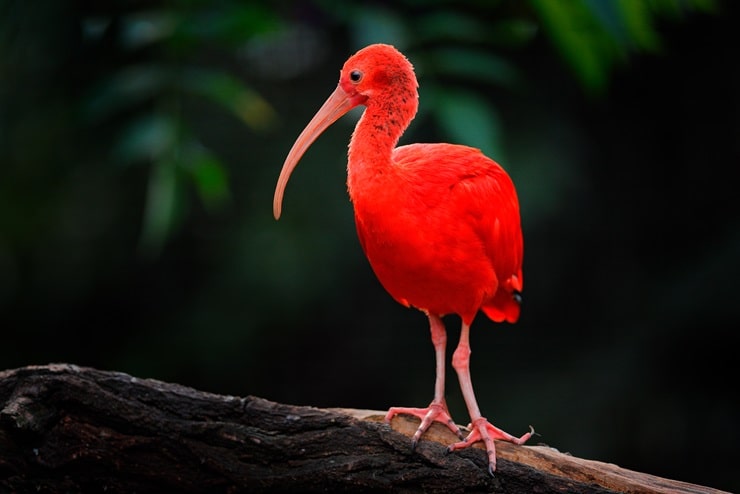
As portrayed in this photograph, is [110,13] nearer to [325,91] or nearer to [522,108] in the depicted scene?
[325,91]

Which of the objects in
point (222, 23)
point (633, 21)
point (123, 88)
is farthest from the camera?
point (123, 88)

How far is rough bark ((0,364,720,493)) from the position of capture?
9.10 ft

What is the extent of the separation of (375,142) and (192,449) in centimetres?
98

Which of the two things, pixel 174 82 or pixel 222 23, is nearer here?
pixel 222 23

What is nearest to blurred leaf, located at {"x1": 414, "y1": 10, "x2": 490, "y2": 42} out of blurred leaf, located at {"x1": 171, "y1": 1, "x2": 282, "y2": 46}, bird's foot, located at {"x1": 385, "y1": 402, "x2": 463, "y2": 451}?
blurred leaf, located at {"x1": 171, "y1": 1, "x2": 282, "y2": 46}

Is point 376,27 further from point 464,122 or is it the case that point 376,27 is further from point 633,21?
point 633,21

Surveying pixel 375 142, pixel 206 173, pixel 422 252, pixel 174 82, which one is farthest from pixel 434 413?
pixel 174 82

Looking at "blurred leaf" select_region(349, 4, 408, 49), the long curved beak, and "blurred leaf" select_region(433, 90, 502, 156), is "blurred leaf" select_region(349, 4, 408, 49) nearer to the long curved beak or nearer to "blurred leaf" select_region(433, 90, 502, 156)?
"blurred leaf" select_region(433, 90, 502, 156)

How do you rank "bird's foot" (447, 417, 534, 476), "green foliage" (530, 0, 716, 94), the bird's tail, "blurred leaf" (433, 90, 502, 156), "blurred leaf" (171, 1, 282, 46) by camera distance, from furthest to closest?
"blurred leaf" (433, 90, 502, 156), "blurred leaf" (171, 1, 282, 46), the bird's tail, "green foliage" (530, 0, 716, 94), "bird's foot" (447, 417, 534, 476)

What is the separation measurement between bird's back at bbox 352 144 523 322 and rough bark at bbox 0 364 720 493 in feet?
1.47

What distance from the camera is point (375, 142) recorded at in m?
2.84

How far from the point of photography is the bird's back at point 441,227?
278 centimetres

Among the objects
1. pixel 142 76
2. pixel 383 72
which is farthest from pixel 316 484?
pixel 142 76

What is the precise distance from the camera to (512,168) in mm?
6262
